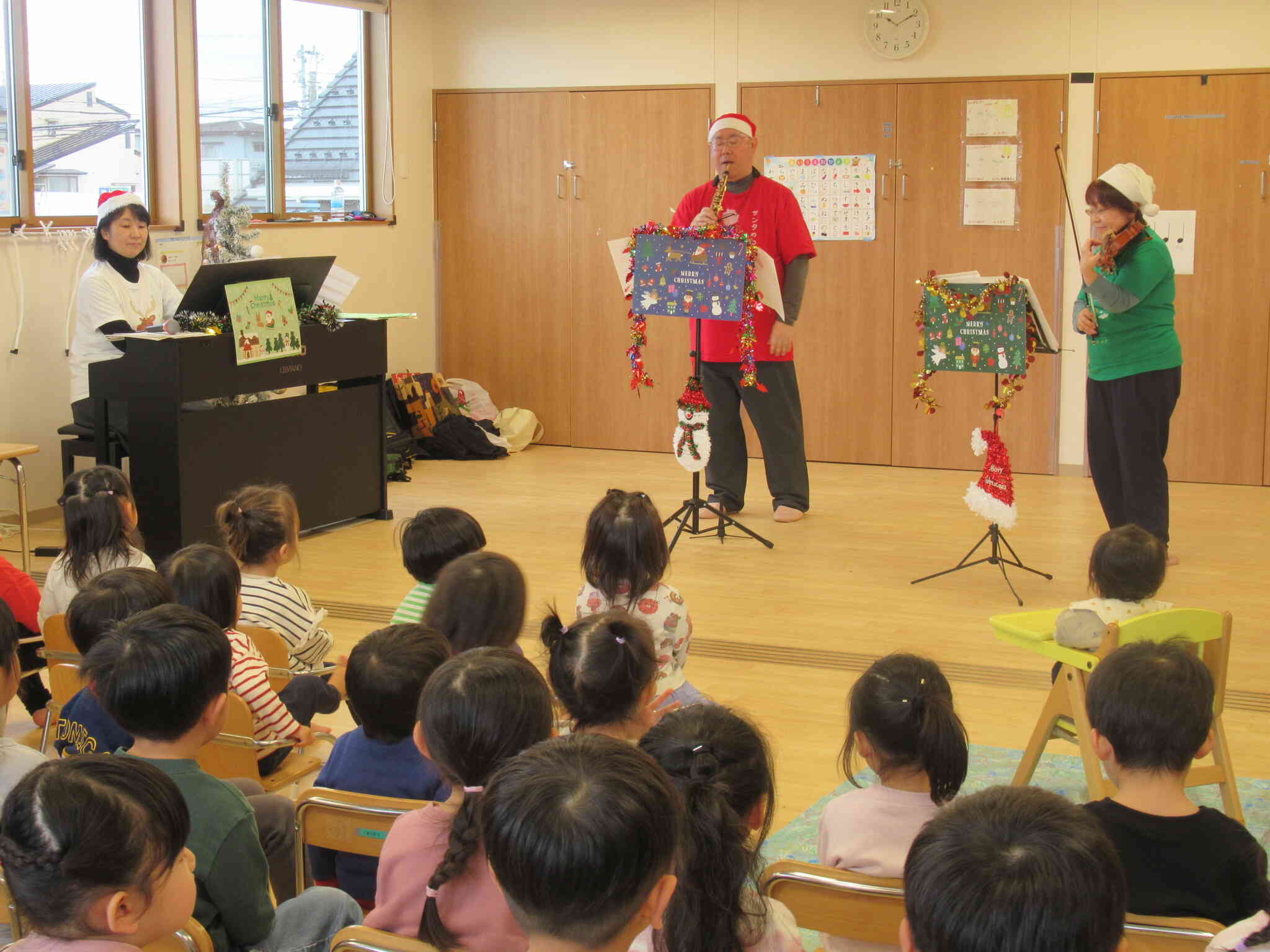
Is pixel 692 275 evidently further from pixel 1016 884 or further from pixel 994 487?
pixel 1016 884

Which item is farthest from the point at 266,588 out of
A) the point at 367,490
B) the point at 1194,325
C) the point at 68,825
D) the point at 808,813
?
the point at 1194,325

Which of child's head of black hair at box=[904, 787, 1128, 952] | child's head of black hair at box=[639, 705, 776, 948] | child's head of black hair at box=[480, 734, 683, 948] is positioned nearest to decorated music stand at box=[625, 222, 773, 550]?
child's head of black hair at box=[639, 705, 776, 948]

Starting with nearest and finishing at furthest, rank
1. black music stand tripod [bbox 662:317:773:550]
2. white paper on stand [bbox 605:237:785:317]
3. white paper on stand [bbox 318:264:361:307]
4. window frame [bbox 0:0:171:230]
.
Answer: white paper on stand [bbox 605:237:785:317] < black music stand tripod [bbox 662:317:773:550] < white paper on stand [bbox 318:264:361:307] < window frame [bbox 0:0:171:230]

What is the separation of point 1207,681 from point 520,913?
124 centimetres

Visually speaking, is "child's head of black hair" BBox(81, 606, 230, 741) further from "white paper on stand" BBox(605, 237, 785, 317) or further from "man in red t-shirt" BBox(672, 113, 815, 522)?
"man in red t-shirt" BBox(672, 113, 815, 522)

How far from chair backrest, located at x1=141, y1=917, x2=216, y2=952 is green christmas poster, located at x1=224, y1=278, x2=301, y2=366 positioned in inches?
156

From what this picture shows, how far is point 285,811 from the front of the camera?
2.27 metres

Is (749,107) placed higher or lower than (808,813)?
higher

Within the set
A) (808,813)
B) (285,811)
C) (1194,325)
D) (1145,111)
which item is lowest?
(808,813)

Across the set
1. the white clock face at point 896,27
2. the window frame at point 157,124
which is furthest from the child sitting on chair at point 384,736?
the white clock face at point 896,27

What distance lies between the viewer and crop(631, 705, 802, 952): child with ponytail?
56.7 inches

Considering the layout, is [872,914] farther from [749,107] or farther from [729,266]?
[749,107]

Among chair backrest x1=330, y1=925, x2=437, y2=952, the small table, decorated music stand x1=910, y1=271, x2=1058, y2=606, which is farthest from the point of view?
decorated music stand x1=910, y1=271, x2=1058, y2=606

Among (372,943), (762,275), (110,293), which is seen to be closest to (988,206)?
(762,275)
